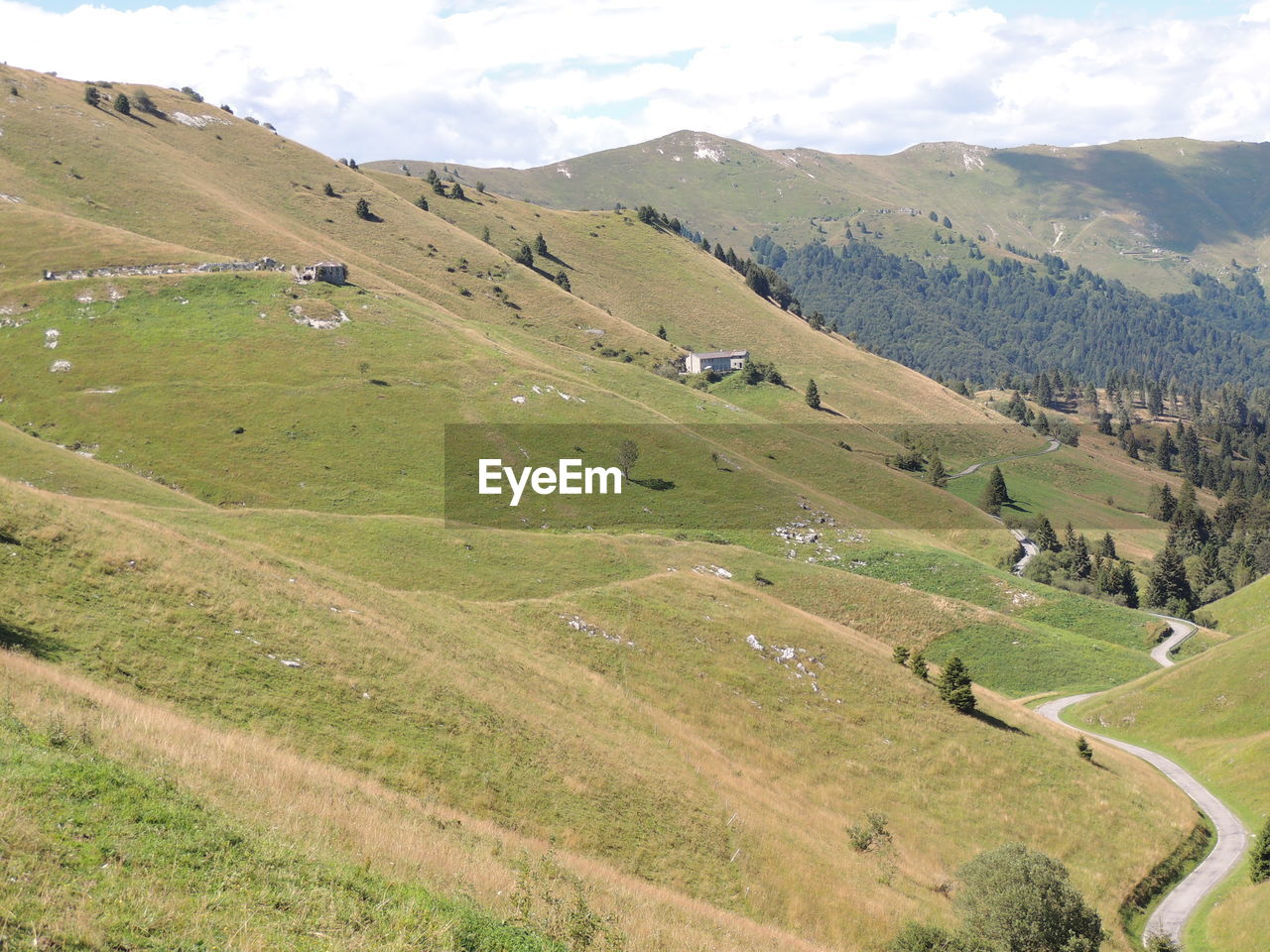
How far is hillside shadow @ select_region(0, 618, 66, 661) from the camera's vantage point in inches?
1075

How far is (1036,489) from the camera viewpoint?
7869 inches

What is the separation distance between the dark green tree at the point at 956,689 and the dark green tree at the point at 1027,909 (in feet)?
61.7

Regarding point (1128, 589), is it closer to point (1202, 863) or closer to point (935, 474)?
point (935, 474)

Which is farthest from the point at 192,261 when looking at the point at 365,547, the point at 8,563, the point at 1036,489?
the point at 1036,489

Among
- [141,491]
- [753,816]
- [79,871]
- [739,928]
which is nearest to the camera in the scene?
[79,871]

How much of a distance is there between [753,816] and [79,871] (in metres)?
27.3

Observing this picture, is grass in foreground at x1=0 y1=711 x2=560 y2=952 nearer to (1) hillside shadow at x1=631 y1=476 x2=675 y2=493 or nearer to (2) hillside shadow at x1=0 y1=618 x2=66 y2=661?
(2) hillside shadow at x1=0 y1=618 x2=66 y2=661

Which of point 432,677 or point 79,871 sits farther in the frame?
point 432,677

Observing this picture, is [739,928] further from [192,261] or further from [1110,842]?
[192,261]

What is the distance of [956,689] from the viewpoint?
5516 cm

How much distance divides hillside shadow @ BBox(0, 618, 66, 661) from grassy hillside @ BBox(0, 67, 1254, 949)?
11cm

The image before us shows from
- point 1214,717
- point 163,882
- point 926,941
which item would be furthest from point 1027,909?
point 1214,717

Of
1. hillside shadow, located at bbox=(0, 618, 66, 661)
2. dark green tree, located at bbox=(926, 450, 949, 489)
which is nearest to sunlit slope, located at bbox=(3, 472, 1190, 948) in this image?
hillside shadow, located at bbox=(0, 618, 66, 661)

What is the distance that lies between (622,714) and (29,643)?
25.6 m
